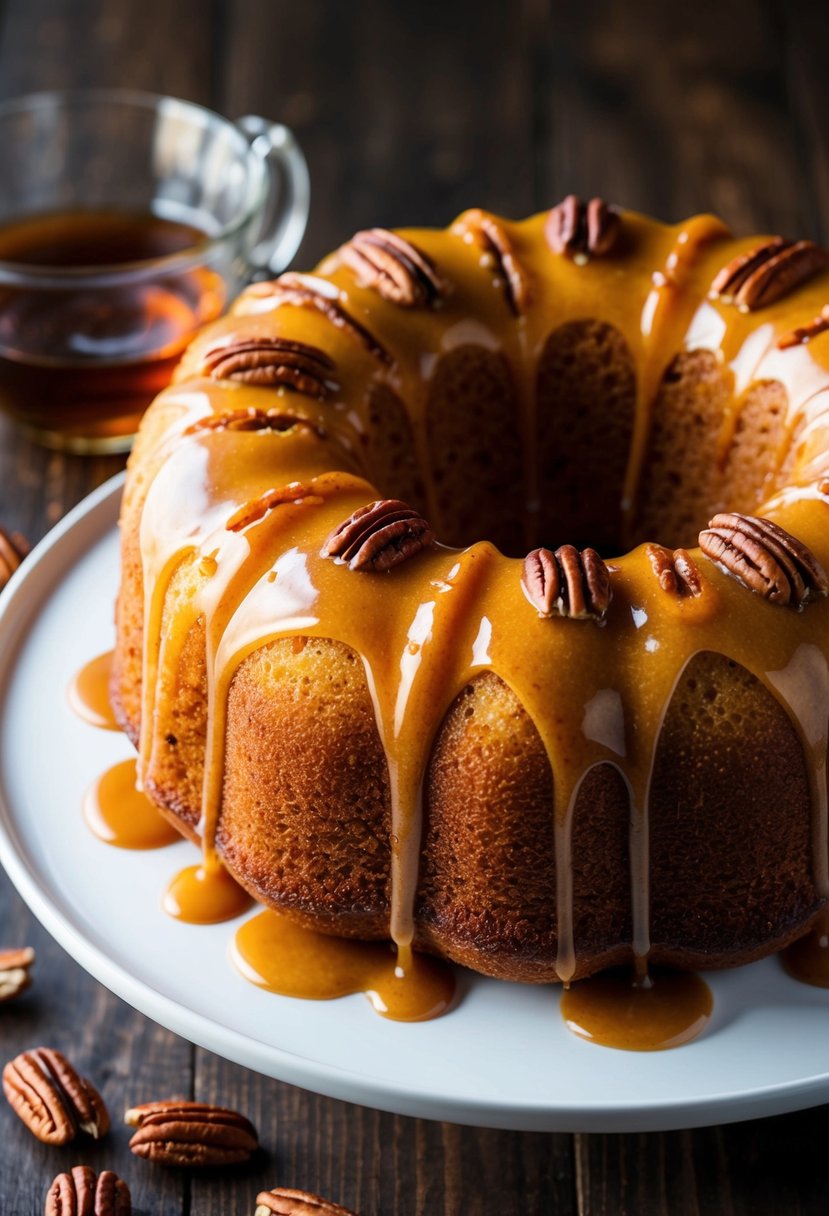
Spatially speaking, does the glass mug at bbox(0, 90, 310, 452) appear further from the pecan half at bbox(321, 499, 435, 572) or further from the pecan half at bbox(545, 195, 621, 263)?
the pecan half at bbox(321, 499, 435, 572)

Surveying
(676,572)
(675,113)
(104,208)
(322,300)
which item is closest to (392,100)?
→ (675,113)

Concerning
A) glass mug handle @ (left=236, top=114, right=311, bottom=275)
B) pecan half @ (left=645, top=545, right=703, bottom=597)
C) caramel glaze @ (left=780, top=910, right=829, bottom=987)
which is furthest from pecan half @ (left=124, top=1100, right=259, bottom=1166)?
glass mug handle @ (left=236, top=114, right=311, bottom=275)

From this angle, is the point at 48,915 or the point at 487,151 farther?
the point at 487,151

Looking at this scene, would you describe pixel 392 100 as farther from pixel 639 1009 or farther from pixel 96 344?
pixel 639 1009

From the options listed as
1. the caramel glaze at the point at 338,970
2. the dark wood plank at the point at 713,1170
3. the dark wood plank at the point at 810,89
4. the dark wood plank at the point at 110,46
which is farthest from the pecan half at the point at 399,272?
the dark wood plank at the point at 110,46

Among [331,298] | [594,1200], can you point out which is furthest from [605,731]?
[331,298]

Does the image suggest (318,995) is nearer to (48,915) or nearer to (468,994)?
(468,994)

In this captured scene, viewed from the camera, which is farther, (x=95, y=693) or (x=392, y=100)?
(x=392, y=100)
